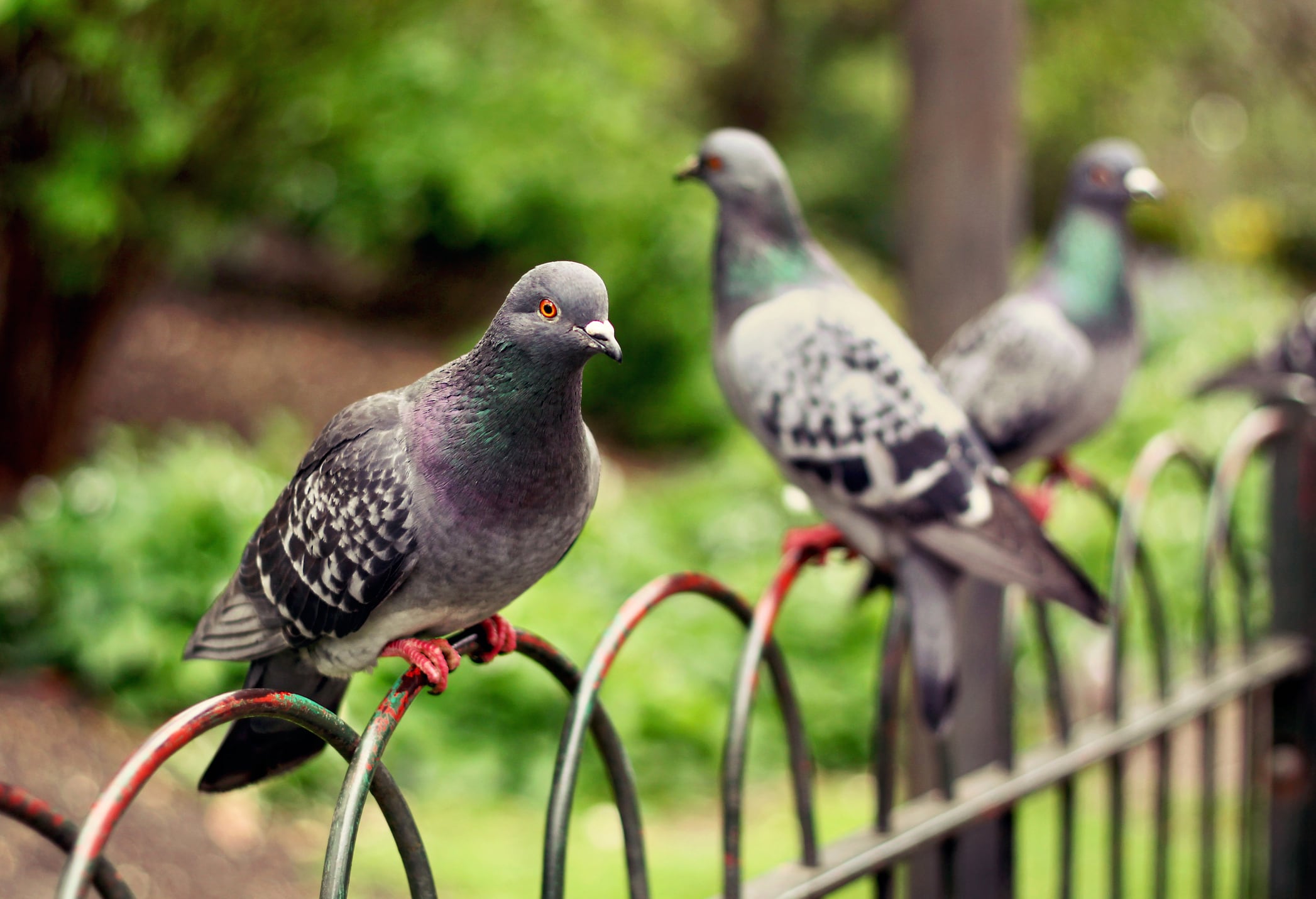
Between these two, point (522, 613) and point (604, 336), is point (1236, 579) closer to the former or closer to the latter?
point (604, 336)

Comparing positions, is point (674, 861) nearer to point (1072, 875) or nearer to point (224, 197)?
point (1072, 875)

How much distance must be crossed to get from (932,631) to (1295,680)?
133 cm

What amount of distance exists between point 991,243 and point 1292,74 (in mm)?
8644

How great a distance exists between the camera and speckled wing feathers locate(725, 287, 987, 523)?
1.69m

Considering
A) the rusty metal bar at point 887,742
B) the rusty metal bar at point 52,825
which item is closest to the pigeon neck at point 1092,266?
the rusty metal bar at point 887,742

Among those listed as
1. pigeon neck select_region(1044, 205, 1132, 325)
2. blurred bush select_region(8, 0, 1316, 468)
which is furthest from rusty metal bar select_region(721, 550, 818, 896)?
blurred bush select_region(8, 0, 1316, 468)

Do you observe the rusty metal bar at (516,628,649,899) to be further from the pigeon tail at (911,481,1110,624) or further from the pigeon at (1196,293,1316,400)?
the pigeon at (1196,293,1316,400)

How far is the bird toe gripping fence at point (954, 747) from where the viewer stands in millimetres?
961

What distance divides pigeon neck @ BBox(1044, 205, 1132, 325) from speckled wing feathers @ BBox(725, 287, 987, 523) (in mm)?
786

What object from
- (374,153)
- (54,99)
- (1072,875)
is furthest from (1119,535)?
(374,153)

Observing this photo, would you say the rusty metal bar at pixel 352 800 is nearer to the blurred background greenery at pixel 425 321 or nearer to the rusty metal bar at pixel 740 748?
the rusty metal bar at pixel 740 748

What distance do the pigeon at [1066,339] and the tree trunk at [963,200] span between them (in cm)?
57

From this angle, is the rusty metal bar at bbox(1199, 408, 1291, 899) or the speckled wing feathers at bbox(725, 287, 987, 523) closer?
the speckled wing feathers at bbox(725, 287, 987, 523)

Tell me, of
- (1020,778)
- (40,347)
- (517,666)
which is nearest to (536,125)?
(40,347)
